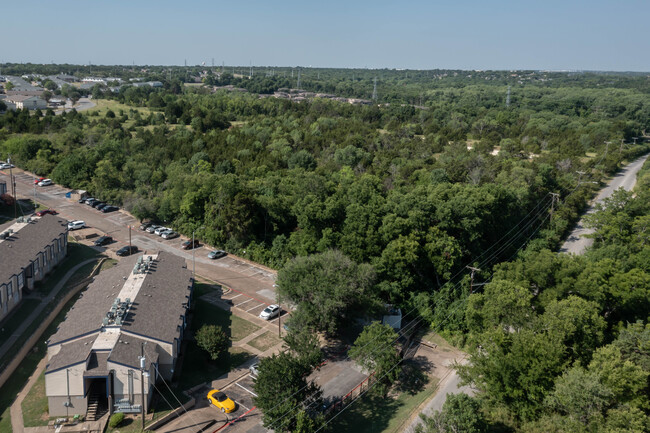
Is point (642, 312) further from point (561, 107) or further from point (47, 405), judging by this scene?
point (561, 107)

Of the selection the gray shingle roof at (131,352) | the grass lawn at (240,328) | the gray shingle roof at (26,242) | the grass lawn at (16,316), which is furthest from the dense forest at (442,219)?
the grass lawn at (16,316)

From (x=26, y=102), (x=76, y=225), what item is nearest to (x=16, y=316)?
(x=76, y=225)

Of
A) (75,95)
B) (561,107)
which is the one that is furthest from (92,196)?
(561,107)

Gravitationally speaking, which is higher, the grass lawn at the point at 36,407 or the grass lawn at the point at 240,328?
the grass lawn at the point at 240,328

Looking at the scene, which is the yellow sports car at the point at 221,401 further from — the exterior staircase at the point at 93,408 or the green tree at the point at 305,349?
the exterior staircase at the point at 93,408

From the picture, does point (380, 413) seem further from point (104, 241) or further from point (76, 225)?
point (76, 225)

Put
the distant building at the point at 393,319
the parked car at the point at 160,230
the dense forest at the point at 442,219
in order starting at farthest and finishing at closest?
the parked car at the point at 160,230
the distant building at the point at 393,319
the dense forest at the point at 442,219

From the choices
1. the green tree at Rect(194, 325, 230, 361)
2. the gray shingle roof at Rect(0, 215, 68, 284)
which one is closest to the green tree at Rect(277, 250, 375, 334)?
the green tree at Rect(194, 325, 230, 361)
